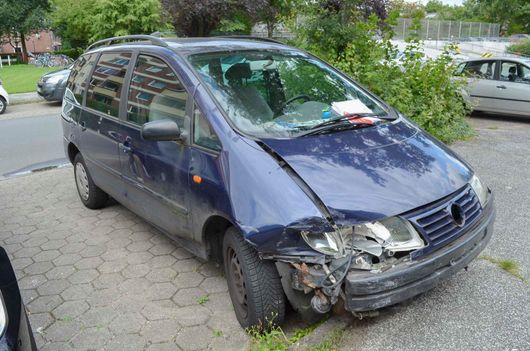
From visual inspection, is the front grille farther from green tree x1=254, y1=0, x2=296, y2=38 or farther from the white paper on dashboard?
green tree x1=254, y1=0, x2=296, y2=38

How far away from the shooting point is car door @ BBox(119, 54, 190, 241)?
3305 mm

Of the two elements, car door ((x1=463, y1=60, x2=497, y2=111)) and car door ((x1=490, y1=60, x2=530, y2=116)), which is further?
car door ((x1=463, y1=60, x2=497, y2=111))

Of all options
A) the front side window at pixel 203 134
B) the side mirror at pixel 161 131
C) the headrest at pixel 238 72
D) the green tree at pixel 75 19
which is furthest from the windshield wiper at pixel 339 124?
the green tree at pixel 75 19

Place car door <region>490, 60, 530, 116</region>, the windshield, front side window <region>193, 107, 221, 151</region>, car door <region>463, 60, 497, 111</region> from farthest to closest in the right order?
car door <region>463, 60, 497, 111</region>, car door <region>490, 60, 530, 116</region>, the windshield, front side window <region>193, 107, 221, 151</region>

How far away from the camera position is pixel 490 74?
34.8 ft

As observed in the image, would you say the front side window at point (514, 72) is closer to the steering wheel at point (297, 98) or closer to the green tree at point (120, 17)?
the steering wheel at point (297, 98)

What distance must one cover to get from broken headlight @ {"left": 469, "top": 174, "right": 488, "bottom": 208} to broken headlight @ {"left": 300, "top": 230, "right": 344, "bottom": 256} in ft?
3.88

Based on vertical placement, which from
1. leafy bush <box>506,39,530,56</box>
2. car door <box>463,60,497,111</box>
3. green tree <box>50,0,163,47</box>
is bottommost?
leafy bush <box>506,39,530,56</box>

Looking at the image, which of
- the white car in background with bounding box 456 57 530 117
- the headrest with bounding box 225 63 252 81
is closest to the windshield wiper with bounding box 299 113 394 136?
the headrest with bounding box 225 63 252 81

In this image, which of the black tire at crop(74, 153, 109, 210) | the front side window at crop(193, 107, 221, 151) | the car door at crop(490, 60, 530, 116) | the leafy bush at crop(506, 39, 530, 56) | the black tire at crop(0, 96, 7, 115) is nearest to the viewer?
the front side window at crop(193, 107, 221, 151)

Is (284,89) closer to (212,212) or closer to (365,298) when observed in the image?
(212,212)

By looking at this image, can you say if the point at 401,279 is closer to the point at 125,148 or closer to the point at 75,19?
the point at 125,148

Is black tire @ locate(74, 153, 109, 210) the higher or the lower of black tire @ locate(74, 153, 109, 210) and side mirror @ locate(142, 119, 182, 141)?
the lower

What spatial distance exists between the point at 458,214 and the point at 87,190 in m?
3.99
